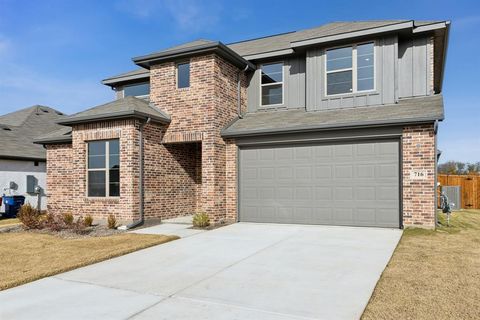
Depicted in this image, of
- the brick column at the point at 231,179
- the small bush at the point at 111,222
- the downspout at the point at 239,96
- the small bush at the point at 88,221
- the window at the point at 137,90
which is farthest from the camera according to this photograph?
the window at the point at 137,90

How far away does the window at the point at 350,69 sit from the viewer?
10.9 m

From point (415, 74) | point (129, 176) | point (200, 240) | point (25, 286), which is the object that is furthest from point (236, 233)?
point (415, 74)

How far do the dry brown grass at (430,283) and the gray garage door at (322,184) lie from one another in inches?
78.7

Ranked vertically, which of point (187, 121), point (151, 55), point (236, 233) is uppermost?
point (151, 55)

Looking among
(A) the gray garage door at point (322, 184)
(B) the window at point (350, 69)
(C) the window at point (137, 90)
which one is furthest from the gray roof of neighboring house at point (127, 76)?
(B) the window at point (350, 69)

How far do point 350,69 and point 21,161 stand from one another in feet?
52.7

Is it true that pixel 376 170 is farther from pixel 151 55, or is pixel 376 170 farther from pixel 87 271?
pixel 151 55

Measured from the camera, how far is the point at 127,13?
13133 millimetres

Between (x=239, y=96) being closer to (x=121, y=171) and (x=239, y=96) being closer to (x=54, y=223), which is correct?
(x=121, y=171)

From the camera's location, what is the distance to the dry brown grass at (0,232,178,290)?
549 centimetres

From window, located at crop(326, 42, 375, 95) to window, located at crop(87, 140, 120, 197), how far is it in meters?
7.74

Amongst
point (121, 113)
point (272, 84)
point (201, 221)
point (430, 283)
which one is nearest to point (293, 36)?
point (272, 84)

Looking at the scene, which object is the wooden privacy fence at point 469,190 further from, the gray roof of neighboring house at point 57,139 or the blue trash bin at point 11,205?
the blue trash bin at point 11,205

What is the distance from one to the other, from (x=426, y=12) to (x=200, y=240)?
11358 mm
